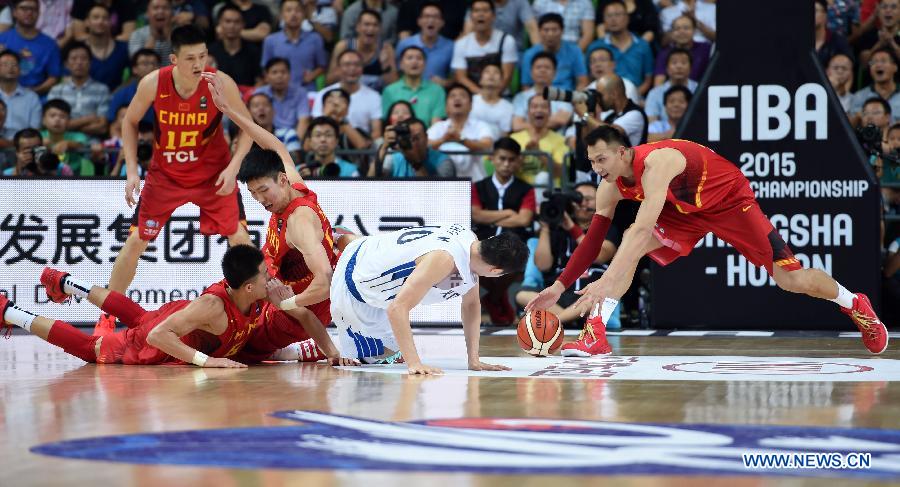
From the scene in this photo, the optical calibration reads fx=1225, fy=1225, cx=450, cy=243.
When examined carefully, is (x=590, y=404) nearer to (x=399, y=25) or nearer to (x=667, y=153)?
(x=667, y=153)

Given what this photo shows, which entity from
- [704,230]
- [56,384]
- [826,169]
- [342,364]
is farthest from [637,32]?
[56,384]

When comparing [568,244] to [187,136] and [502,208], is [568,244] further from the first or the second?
[187,136]

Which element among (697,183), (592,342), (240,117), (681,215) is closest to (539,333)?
(592,342)

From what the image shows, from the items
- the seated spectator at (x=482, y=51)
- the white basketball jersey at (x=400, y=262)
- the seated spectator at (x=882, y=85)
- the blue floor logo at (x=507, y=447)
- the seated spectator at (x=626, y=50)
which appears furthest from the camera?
the seated spectator at (x=482, y=51)

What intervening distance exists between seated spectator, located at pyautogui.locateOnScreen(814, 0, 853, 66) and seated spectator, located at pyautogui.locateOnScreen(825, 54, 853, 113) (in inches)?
10.6

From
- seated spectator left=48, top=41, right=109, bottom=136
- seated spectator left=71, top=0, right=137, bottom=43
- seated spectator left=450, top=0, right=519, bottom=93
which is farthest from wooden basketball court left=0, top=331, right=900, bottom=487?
seated spectator left=71, top=0, right=137, bottom=43

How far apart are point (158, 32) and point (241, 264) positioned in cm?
747

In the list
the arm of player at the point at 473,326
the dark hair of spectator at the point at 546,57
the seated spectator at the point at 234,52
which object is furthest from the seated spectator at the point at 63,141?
the arm of player at the point at 473,326

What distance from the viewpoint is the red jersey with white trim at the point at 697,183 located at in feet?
24.5

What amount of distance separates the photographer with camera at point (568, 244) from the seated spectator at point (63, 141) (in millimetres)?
4516

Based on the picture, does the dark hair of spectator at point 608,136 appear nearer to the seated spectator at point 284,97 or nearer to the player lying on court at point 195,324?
the player lying on court at point 195,324

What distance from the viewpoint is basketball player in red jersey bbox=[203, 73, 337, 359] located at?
7.06 m

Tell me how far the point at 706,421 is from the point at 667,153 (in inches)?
117

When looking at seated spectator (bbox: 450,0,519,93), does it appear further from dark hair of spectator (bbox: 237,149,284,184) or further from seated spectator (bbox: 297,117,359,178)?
dark hair of spectator (bbox: 237,149,284,184)
